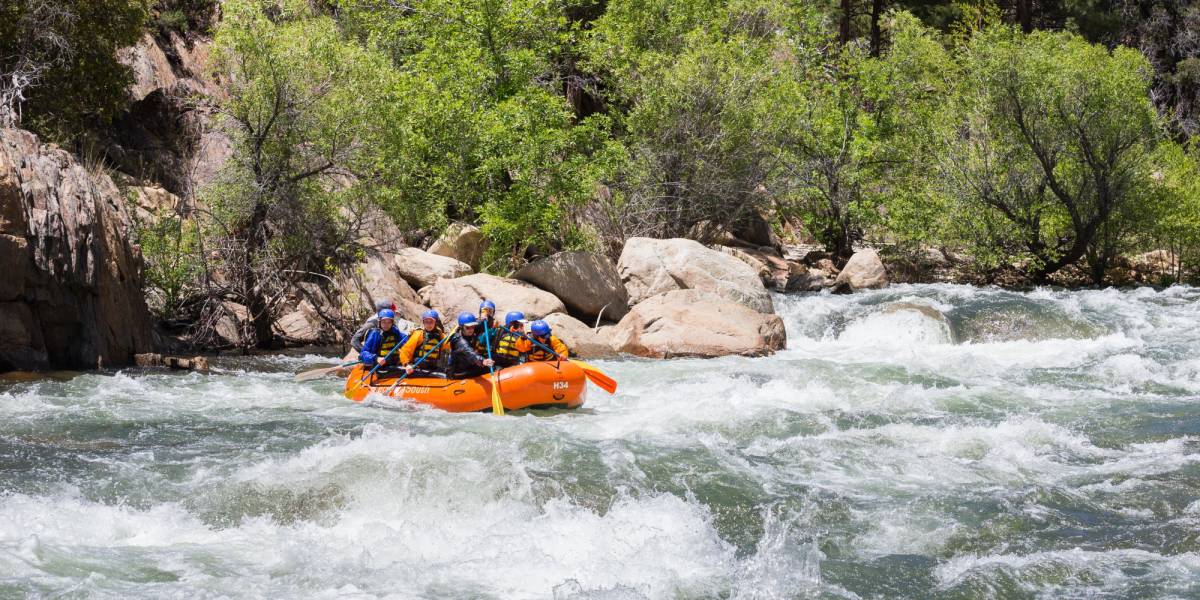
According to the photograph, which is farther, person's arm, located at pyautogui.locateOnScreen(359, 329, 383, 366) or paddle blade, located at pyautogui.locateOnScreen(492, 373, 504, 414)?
person's arm, located at pyautogui.locateOnScreen(359, 329, 383, 366)

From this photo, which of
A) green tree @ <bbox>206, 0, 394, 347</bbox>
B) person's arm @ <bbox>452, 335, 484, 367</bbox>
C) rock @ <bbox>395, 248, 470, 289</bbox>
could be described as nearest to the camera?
person's arm @ <bbox>452, 335, 484, 367</bbox>

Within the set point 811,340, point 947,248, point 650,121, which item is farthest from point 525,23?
point 947,248

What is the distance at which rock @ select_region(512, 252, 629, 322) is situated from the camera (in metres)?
14.9

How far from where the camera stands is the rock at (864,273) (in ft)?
62.8

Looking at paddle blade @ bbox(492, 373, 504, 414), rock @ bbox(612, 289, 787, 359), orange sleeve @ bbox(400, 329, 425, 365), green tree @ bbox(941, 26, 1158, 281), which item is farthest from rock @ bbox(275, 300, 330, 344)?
green tree @ bbox(941, 26, 1158, 281)

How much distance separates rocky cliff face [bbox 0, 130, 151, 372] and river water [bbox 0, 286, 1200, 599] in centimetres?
72

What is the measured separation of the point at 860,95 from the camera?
21.5 metres

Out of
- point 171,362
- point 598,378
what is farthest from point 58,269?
point 598,378

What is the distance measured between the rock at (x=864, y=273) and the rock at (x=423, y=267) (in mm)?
7033

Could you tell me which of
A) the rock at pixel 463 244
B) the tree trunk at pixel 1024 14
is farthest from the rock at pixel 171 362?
the tree trunk at pixel 1024 14

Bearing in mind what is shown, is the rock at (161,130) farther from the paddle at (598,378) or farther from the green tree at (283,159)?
the paddle at (598,378)

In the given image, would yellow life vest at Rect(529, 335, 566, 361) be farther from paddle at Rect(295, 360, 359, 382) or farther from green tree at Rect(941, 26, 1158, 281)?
green tree at Rect(941, 26, 1158, 281)

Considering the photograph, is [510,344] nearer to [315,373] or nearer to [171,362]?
[315,373]

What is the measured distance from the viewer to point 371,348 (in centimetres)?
1029
